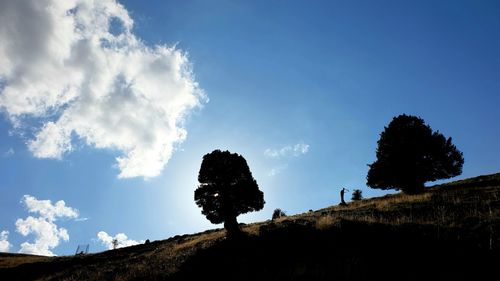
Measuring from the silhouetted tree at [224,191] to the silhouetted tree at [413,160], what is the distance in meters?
17.4

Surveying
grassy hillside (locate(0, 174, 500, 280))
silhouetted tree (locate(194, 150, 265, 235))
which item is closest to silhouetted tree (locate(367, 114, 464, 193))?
silhouetted tree (locate(194, 150, 265, 235))

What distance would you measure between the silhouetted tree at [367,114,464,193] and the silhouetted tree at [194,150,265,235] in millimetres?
17389

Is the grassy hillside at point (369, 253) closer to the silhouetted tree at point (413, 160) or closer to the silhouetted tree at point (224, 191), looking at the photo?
the silhouetted tree at point (224, 191)

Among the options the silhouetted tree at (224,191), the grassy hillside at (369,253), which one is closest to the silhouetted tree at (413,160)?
the silhouetted tree at (224,191)

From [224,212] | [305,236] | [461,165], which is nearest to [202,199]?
[224,212]

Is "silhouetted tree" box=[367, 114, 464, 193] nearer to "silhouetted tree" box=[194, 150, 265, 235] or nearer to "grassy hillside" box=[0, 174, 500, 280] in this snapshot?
"silhouetted tree" box=[194, 150, 265, 235]

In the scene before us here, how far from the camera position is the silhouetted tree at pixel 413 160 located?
40.2 metres

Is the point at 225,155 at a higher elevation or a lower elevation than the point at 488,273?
higher

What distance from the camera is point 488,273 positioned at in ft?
28.3

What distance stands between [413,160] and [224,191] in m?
22.7

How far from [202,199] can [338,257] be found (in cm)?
2459

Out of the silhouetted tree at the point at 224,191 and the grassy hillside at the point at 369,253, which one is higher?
the silhouetted tree at the point at 224,191

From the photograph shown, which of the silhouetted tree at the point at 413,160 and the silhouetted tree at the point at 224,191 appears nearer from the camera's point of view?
the silhouetted tree at the point at 224,191

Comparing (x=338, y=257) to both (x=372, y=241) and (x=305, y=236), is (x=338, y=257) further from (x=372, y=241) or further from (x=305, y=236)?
(x=305, y=236)
